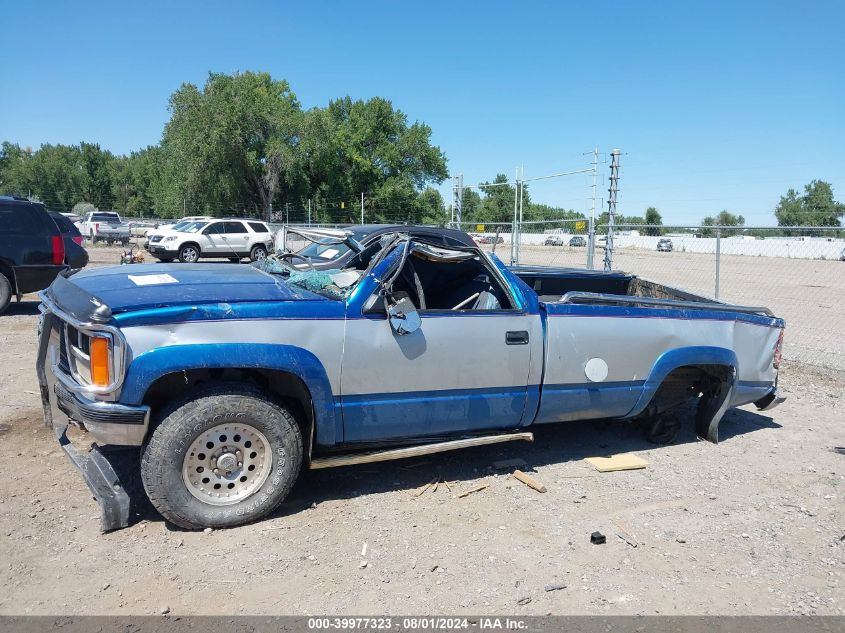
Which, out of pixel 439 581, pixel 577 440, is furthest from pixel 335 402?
pixel 577 440

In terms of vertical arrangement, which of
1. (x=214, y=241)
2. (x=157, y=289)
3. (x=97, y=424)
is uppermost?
(x=214, y=241)

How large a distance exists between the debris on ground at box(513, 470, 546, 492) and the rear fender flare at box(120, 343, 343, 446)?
146 centimetres

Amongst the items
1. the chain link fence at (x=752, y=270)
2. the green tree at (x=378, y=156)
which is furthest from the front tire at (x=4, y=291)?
the green tree at (x=378, y=156)

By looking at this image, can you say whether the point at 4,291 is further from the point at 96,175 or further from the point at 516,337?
the point at 96,175

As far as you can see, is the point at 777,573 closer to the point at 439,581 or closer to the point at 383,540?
the point at 439,581

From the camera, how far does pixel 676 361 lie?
189 inches

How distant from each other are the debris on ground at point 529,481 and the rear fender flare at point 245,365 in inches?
57.4

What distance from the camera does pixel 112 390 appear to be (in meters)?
3.28

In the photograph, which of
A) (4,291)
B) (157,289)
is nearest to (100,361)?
(157,289)

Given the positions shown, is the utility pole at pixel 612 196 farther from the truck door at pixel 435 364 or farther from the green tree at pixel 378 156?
the green tree at pixel 378 156

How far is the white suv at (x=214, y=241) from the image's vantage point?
23453 mm

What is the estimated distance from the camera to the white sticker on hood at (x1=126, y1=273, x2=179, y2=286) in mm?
3820

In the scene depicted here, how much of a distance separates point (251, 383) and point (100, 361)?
81 centimetres

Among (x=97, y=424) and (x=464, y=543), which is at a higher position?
(x=97, y=424)
